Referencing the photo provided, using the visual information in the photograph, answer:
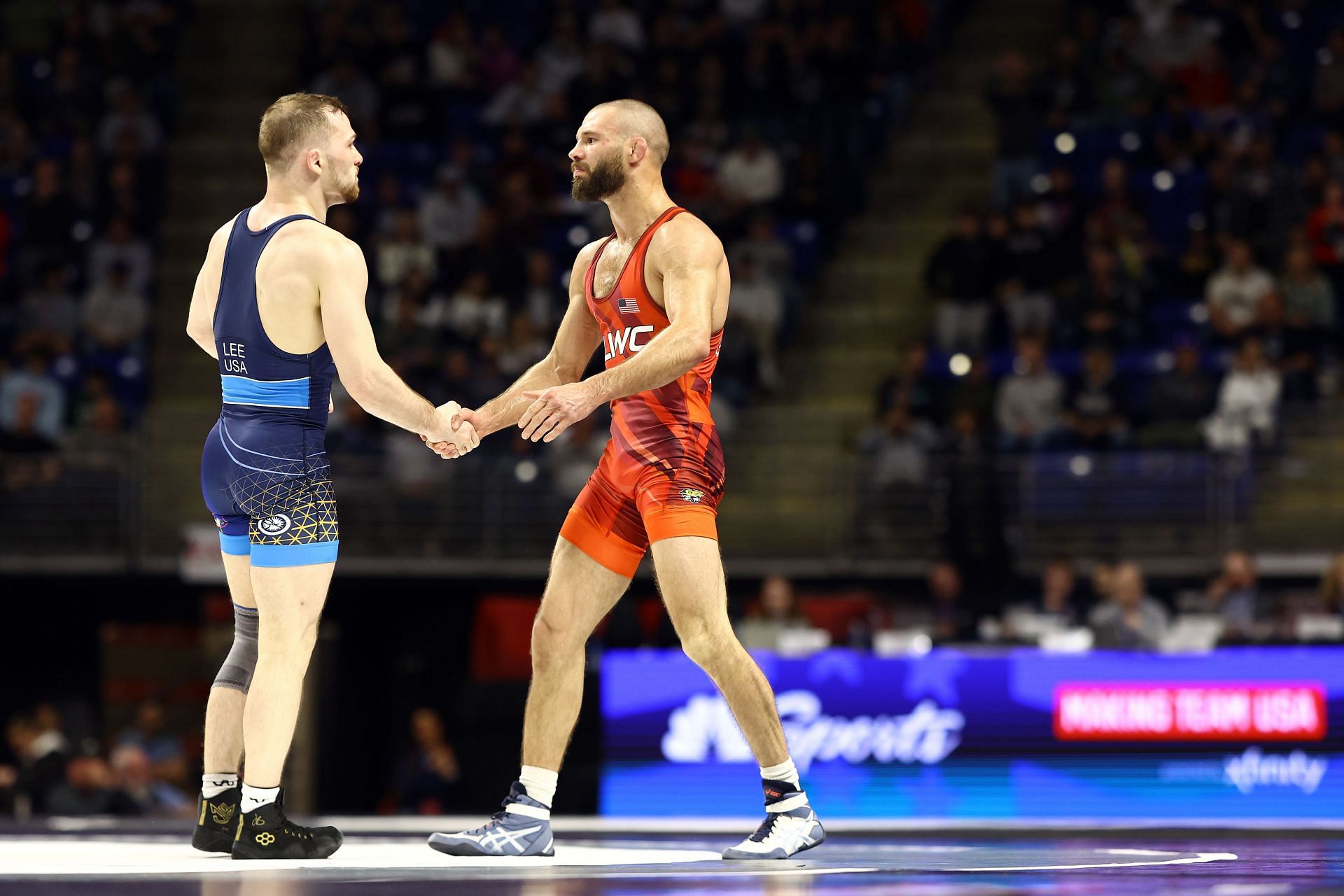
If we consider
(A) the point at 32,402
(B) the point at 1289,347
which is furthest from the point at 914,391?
(A) the point at 32,402

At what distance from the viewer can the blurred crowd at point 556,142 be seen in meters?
13.9

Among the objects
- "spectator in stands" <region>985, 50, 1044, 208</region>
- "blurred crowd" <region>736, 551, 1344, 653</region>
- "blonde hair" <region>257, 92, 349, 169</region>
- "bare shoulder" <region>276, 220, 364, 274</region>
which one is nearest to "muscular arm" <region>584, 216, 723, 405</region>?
"bare shoulder" <region>276, 220, 364, 274</region>

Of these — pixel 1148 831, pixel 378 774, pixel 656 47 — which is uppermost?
pixel 656 47

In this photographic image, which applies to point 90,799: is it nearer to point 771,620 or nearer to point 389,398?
point 771,620

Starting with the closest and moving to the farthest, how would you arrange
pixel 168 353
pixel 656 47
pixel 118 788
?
1. pixel 118 788
2. pixel 168 353
3. pixel 656 47

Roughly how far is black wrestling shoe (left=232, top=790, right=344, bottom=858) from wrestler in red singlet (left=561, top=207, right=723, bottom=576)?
1.07 m

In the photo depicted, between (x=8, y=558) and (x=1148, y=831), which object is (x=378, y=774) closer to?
(x=8, y=558)

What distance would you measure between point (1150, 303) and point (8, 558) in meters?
7.85

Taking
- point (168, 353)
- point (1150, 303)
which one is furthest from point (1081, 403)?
point (168, 353)

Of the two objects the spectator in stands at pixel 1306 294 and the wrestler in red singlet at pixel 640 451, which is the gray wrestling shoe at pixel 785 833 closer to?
the wrestler in red singlet at pixel 640 451

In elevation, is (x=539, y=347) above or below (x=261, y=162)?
below

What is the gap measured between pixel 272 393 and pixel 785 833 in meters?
1.81

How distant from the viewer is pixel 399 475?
12.4 meters

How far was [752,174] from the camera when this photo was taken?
49.2ft
